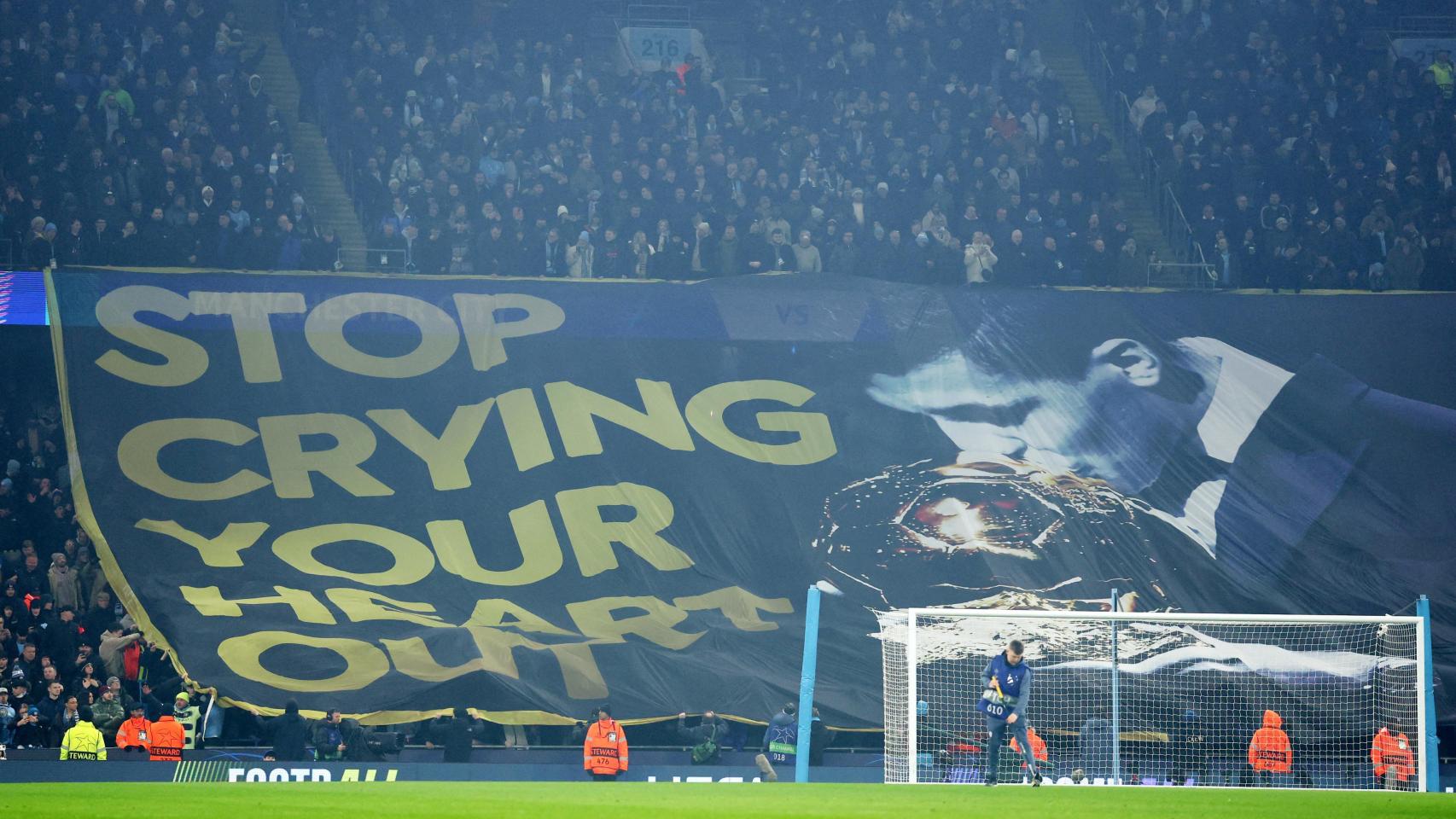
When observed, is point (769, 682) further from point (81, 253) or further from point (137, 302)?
point (81, 253)

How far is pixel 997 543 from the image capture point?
820 inches

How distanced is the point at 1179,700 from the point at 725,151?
11.1 meters

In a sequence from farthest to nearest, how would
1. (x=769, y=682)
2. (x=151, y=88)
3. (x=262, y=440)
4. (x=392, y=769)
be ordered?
(x=151, y=88) < (x=262, y=440) < (x=769, y=682) < (x=392, y=769)

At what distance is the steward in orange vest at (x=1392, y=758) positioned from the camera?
1786 cm

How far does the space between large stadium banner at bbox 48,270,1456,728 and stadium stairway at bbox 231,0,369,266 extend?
162 inches

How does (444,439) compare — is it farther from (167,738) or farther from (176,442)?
(167,738)

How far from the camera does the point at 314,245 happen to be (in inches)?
896

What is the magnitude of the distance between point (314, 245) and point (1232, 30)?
52.4 feet

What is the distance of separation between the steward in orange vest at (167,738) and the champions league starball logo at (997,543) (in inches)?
300

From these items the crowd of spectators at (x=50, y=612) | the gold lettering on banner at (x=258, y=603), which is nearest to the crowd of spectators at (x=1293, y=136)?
the gold lettering on banner at (x=258, y=603)

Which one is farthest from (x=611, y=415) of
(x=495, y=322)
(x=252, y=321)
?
(x=252, y=321)

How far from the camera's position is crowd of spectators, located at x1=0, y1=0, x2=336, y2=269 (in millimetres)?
22172

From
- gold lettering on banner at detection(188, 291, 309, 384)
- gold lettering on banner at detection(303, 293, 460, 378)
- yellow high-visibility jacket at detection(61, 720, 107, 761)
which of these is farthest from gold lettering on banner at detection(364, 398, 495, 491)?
yellow high-visibility jacket at detection(61, 720, 107, 761)

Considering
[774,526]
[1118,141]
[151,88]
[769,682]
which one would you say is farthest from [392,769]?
[1118,141]
